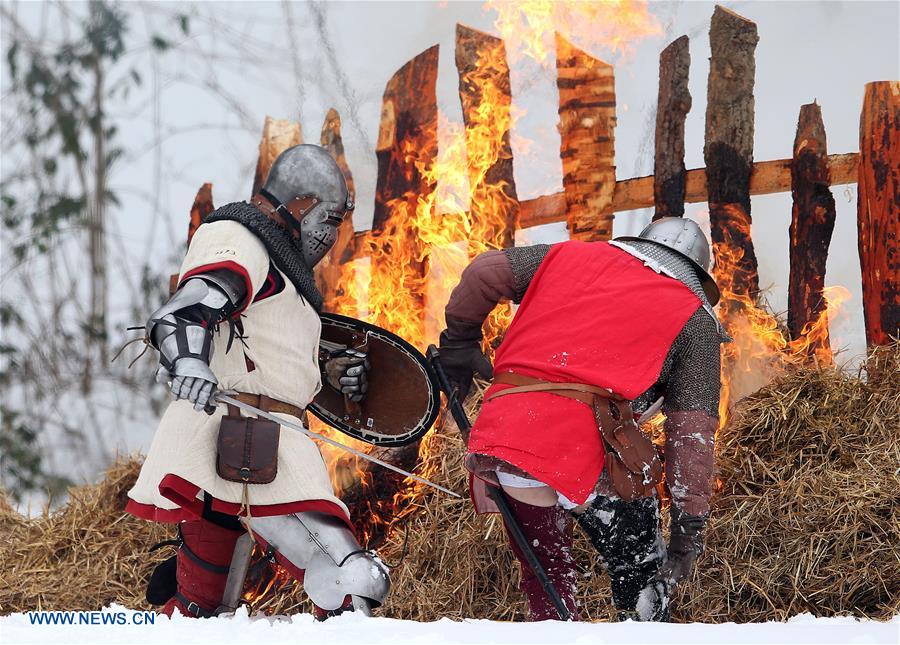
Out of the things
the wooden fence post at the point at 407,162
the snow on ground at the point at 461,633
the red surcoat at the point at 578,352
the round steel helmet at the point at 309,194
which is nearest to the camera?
the snow on ground at the point at 461,633

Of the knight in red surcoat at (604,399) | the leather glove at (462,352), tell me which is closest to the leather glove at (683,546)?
the knight in red surcoat at (604,399)

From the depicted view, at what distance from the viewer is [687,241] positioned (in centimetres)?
336

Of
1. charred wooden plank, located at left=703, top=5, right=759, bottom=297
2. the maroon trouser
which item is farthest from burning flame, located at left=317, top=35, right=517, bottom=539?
the maroon trouser

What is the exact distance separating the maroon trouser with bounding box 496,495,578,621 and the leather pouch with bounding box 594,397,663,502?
0.28 metres

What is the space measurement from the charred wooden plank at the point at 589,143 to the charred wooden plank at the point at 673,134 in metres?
0.22

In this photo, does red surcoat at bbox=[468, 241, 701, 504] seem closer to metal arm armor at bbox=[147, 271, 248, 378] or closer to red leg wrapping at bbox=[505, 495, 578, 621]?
red leg wrapping at bbox=[505, 495, 578, 621]

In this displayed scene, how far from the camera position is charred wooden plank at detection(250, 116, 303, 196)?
5.37m

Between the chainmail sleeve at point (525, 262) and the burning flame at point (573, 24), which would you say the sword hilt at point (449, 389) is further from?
the burning flame at point (573, 24)

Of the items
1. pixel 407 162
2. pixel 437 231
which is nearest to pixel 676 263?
pixel 437 231

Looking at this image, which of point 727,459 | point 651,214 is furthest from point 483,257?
point 651,214

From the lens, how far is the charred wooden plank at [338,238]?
205 inches

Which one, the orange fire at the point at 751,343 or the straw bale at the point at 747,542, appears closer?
the straw bale at the point at 747,542

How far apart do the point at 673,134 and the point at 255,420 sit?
250cm

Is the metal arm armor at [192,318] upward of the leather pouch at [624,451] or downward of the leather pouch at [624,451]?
upward
